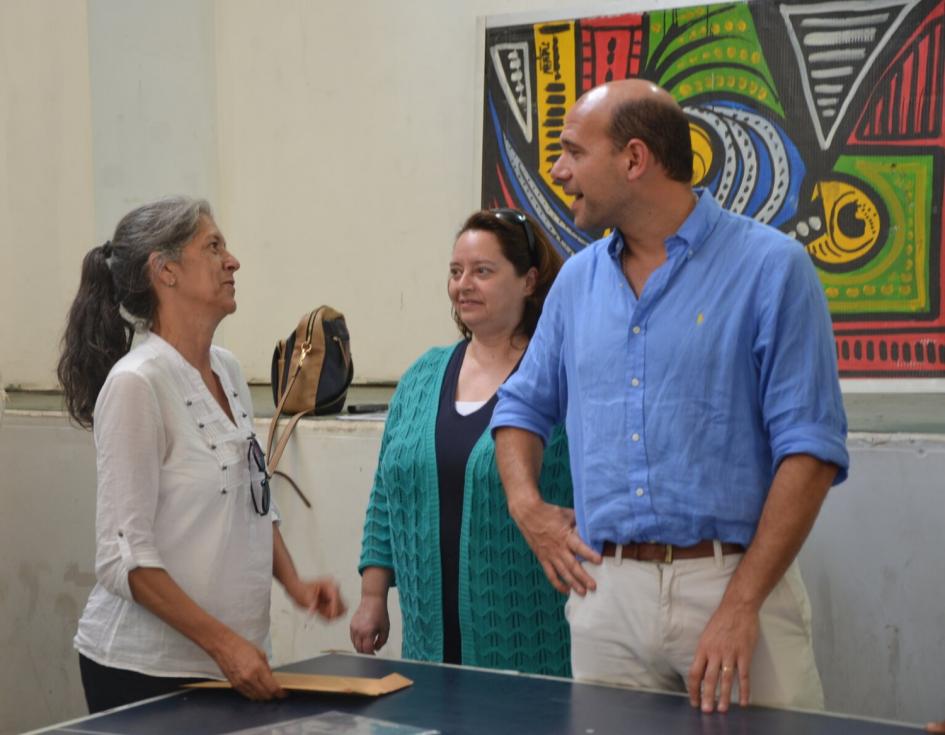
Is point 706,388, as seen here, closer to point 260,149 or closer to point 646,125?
point 646,125

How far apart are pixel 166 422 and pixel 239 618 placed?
39 cm

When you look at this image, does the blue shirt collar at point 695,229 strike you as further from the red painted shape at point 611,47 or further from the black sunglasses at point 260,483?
the red painted shape at point 611,47

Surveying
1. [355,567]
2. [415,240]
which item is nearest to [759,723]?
[355,567]

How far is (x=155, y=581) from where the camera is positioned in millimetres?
2258

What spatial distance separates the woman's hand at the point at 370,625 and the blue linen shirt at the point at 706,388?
0.73 metres

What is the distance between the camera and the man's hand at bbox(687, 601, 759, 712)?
205 cm

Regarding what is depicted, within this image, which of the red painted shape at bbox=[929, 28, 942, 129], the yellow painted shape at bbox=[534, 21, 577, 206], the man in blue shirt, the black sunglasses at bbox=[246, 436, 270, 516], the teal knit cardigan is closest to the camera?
the man in blue shirt

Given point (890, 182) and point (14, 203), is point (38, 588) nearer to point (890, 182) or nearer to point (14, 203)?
point (14, 203)

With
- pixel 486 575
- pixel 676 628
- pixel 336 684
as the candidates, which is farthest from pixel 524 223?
pixel 336 684

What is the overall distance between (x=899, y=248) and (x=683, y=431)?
2.12 meters

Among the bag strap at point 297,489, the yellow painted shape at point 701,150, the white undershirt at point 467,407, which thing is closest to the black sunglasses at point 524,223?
the white undershirt at point 467,407

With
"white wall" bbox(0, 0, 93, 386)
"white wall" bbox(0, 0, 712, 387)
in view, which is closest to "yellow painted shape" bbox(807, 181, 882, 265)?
"white wall" bbox(0, 0, 712, 387)

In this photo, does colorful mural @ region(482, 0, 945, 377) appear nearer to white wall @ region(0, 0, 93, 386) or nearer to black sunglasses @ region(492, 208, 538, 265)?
black sunglasses @ region(492, 208, 538, 265)

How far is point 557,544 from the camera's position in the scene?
241 centimetres
